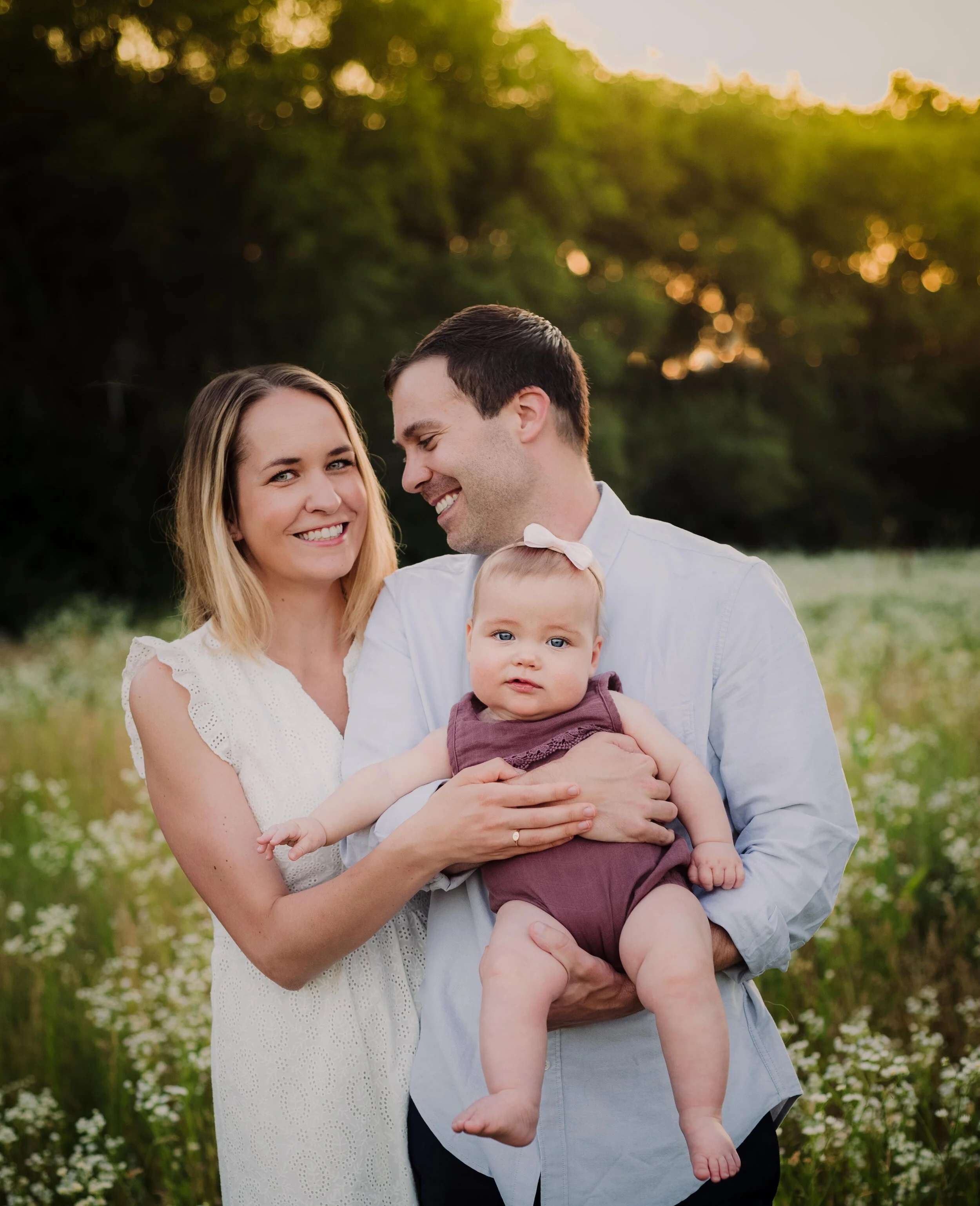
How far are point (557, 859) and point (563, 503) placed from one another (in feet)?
3.15

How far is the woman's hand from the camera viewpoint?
2078 mm

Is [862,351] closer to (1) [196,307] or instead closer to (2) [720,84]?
(2) [720,84]

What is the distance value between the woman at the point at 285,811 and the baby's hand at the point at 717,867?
0.90 ft

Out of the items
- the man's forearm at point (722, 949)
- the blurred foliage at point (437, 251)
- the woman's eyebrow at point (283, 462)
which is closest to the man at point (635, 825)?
the man's forearm at point (722, 949)

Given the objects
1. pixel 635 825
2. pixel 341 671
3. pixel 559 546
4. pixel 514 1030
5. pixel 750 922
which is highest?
pixel 559 546

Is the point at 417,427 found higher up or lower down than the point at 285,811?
higher up

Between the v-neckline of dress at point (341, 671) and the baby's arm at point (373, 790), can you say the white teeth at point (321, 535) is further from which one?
the baby's arm at point (373, 790)

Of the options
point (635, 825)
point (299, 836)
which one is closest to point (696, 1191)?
point (635, 825)

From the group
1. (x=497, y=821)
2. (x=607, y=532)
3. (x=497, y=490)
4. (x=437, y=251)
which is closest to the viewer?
(x=497, y=821)

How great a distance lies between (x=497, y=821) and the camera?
2.07 m

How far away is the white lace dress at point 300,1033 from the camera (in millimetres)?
2424

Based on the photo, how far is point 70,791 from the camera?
6.22 metres

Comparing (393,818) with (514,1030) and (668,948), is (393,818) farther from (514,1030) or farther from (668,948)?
(668,948)

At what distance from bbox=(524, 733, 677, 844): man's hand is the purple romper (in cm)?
4
